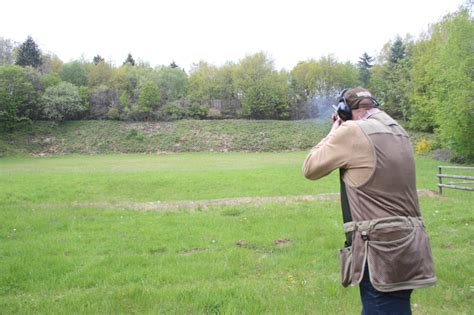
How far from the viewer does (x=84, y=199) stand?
637 inches

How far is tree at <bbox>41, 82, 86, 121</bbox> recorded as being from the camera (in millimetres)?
54500

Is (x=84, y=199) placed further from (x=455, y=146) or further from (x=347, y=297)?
(x=455, y=146)

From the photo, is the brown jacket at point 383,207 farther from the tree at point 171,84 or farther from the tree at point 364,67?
the tree at point 364,67

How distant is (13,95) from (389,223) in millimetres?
59613

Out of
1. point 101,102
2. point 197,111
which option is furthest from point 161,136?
point 101,102

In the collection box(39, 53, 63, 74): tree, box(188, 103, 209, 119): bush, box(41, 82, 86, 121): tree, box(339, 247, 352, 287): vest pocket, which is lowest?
box(339, 247, 352, 287): vest pocket

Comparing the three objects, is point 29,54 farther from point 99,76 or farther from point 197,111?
point 197,111

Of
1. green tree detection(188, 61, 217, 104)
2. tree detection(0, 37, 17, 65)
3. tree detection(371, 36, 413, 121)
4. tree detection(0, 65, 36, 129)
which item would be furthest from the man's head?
tree detection(0, 37, 17, 65)

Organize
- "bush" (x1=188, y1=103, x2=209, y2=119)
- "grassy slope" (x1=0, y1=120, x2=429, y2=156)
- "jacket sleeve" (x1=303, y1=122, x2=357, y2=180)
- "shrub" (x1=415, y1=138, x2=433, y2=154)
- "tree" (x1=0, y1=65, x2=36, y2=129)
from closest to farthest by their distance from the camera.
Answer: "jacket sleeve" (x1=303, y1=122, x2=357, y2=180), "shrub" (x1=415, y1=138, x2=433, y2=154), "grassy slope" (x1=0, y1=120, x2=429, y2=156), "tree" (x1=0, y1=65, x2=36, y2=129), "bush" (x1=188, y1=103, x2=209, y2=119)

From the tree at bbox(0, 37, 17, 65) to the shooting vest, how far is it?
7798 centimetres

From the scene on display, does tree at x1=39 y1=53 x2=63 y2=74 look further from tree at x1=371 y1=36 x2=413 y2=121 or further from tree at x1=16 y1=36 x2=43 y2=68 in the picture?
tree at x1=371 y1=36 x2=413 y2=121

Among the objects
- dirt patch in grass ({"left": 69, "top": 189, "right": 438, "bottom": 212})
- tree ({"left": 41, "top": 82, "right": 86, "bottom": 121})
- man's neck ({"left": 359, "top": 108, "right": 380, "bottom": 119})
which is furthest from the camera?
tree ({"left": 41, "top": 82, "right": 86, "bottom": 121})

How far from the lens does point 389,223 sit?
2.71m

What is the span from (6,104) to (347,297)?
186ft
